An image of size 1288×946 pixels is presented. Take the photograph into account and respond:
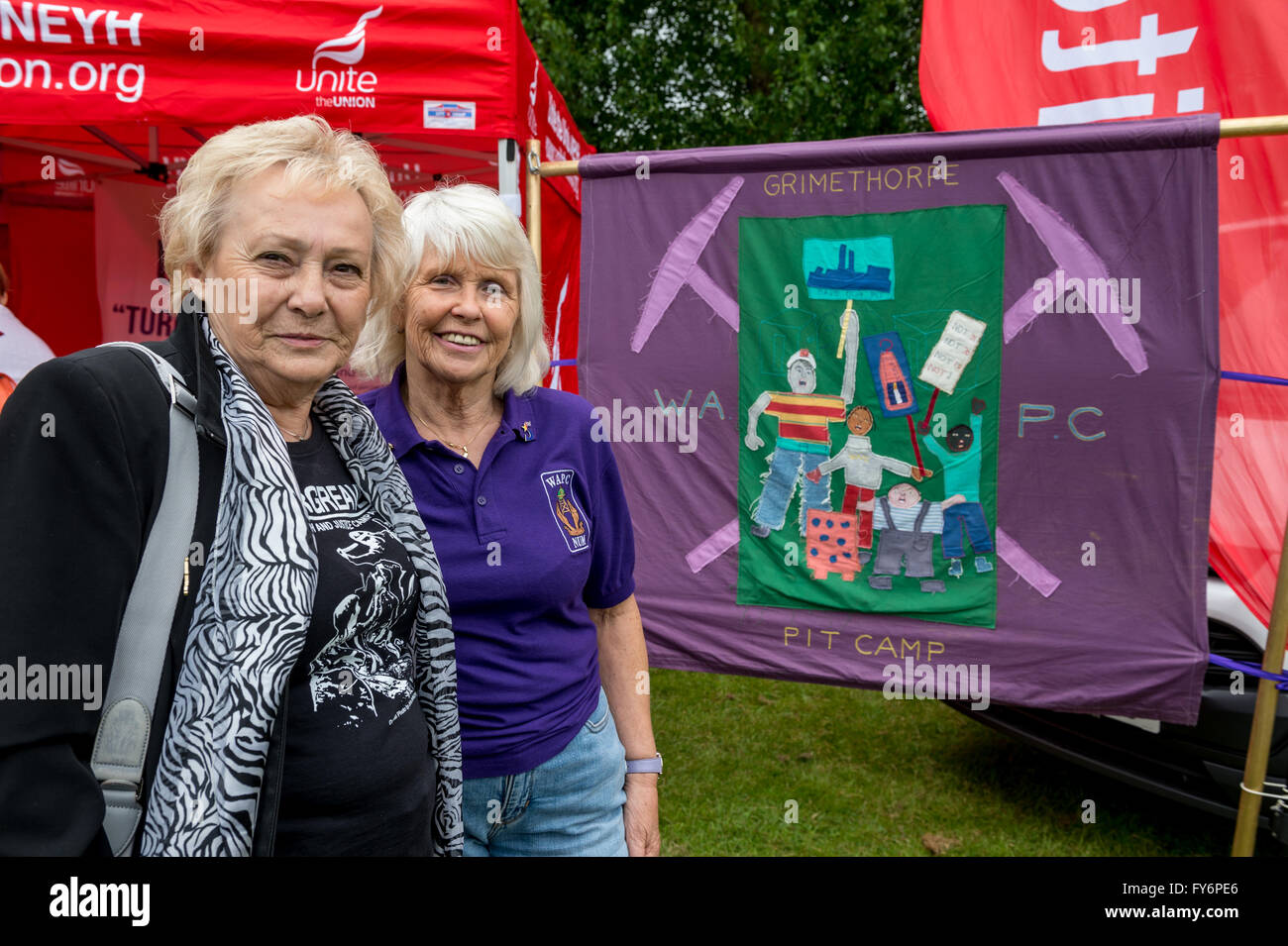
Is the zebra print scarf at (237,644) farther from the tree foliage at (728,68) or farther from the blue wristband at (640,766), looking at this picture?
the tree foliage at (728,68)

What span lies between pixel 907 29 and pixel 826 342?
976 centimetres

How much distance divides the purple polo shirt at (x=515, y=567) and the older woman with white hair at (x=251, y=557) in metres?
0.16

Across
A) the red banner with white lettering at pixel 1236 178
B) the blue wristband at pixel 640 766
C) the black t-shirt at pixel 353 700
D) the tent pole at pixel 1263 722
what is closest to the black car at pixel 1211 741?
the tent pole at pixel 1263 722

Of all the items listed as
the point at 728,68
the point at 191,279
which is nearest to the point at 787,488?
the point at 191,279

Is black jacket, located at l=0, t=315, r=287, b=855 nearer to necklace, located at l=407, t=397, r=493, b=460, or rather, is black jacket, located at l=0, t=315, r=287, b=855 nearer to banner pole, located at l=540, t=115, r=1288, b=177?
necklace, located at l=407, t=397, r=493, b=460

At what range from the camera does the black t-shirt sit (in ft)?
3.72

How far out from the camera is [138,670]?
958 millimetres

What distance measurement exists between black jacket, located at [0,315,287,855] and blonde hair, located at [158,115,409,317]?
26 centimetres

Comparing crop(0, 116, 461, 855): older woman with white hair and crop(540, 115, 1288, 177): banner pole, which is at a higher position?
crop(540, 115, 1288, 177): banner pole

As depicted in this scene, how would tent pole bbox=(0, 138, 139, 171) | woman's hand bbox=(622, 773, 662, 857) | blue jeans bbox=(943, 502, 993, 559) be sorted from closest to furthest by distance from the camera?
woman's hand bbox=(622, 773, 662, 857), blue jeans bbox=(943, 502, 993, 559), tent pole bbox=(0, 138, 139, 171)

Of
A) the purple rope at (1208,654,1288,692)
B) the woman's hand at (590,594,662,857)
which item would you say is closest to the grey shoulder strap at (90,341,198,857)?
the woman's hand at (590,594,662,857)

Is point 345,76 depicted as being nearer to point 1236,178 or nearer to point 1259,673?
point 1236,178

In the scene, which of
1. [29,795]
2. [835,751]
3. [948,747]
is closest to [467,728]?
[29,795]

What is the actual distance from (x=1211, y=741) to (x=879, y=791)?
1.26 meters
